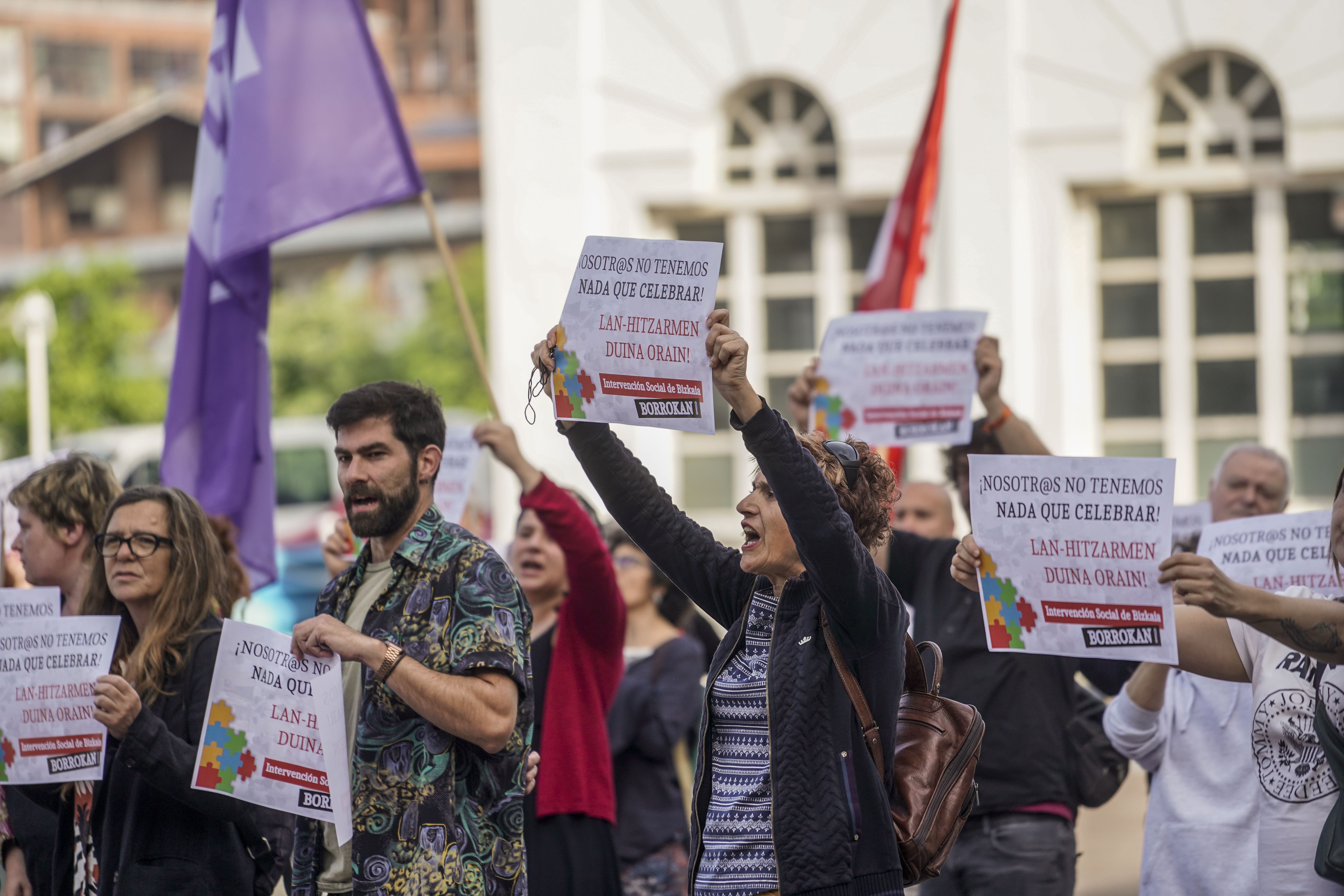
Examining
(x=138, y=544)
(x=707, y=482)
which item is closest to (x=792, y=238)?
(x=707, y=482)

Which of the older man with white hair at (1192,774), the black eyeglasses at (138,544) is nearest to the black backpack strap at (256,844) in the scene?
the black eyeglasses at (138,544)

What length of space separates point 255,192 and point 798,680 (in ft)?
10.9

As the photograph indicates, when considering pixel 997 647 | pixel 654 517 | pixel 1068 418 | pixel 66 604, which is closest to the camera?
pixel 997 647

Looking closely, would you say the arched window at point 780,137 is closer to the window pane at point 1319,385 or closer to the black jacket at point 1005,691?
the window pane at point 1319,385

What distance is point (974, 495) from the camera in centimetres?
345

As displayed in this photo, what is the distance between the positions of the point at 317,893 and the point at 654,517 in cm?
111

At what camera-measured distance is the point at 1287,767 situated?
375cm

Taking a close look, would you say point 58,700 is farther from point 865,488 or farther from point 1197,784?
point 1197,784

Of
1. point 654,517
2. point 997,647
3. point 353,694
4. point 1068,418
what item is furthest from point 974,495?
point 1068,418

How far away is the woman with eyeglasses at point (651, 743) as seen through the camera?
16.8 feet

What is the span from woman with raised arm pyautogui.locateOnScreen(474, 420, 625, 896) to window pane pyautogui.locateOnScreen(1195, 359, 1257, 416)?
7.03 metres

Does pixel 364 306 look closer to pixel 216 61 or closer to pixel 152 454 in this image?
pixel 152 454

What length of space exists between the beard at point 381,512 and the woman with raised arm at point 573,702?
2.81ft

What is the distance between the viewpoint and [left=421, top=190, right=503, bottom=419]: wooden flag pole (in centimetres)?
496
